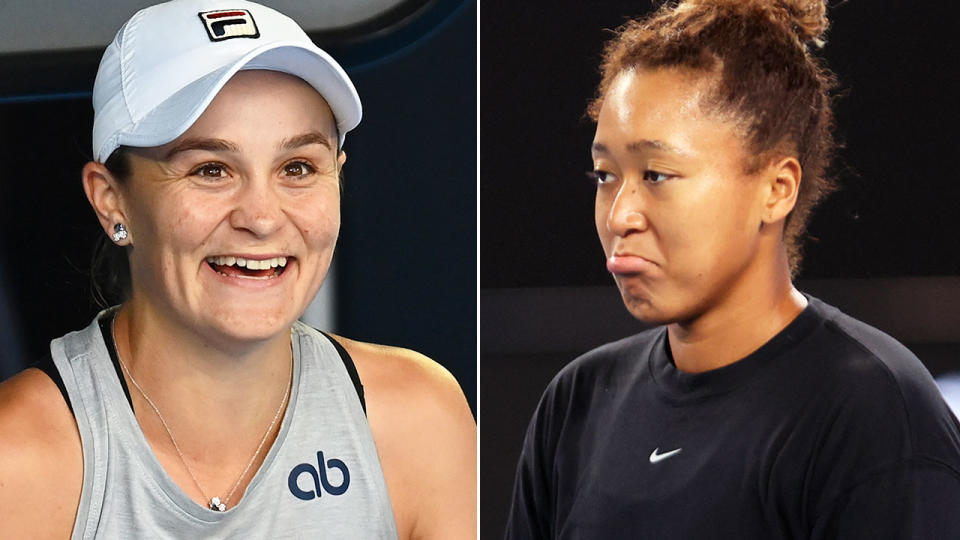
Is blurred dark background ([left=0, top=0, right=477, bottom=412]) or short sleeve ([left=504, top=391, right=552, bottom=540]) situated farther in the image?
short sleeve ([left=504, top=391, right=552, bottom=540])

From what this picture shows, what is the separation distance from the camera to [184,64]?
172 centimetres

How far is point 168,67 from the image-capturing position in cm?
173

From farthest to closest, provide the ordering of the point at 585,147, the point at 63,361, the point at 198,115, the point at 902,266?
the point at 585,147
the point at 902,266
the point at 63,361
the point at 198,115

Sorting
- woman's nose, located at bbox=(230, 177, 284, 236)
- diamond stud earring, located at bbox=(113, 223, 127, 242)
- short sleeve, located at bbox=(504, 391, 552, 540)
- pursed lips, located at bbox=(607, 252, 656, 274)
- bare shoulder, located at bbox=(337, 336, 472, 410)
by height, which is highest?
woman's nose, located at bbox=(230, 177, 284, 236)

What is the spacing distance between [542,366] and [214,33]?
873mm

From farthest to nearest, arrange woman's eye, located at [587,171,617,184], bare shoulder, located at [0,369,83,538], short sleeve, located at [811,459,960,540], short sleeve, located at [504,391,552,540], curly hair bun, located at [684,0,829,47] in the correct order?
short sleeve, located at [504,391,552,540] < woman's eye, located at [587,171,617,184] < curly hair bun, located at [684,0,829,47] < bare shoulder, located at [0,369,83,538] < short sleeve, located at [811,459,960,540]

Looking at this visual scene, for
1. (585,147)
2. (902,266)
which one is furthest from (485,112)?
(902,266)

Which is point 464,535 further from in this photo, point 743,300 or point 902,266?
point 902,266

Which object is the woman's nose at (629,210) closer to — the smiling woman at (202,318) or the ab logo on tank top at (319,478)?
the smiling woman at (202,318)

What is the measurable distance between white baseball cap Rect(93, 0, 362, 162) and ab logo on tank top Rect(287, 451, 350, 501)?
0.58m

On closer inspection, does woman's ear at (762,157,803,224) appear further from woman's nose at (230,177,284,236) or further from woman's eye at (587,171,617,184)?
woman's nose at (230,177,284,236)

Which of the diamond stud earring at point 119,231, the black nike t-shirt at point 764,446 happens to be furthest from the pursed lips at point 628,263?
the diamond stud earring at point 119,231

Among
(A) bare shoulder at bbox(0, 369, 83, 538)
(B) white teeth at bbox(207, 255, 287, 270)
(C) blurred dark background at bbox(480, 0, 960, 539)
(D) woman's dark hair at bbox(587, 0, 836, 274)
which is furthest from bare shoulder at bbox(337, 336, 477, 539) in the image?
(D) woman's dark hair at bbox(587, 0, 836, 274)

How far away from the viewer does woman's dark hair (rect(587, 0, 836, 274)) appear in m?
1.80
